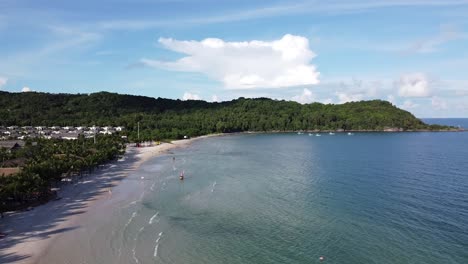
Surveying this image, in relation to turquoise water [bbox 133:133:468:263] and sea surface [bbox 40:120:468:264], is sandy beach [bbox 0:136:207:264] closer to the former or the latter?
sea surface [bbox 40:120:468:264]

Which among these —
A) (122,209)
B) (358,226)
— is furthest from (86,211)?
(358,226)

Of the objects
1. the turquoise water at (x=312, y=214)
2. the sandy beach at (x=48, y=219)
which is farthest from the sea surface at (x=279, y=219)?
the sandy beach at (x=48, y=219)

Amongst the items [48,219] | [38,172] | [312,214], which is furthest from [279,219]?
[38,172]

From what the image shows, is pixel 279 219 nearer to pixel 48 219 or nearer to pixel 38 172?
pixel 48 219

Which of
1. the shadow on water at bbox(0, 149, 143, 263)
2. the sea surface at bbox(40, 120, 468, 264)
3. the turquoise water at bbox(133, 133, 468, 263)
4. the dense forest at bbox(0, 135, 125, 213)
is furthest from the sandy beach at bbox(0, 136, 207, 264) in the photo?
the turquoise water at bbox(133, 133, 468, 263)

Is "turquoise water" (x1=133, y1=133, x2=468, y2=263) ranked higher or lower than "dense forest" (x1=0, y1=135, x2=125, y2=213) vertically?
lower

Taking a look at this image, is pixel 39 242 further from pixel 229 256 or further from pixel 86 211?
pixel 229 256
